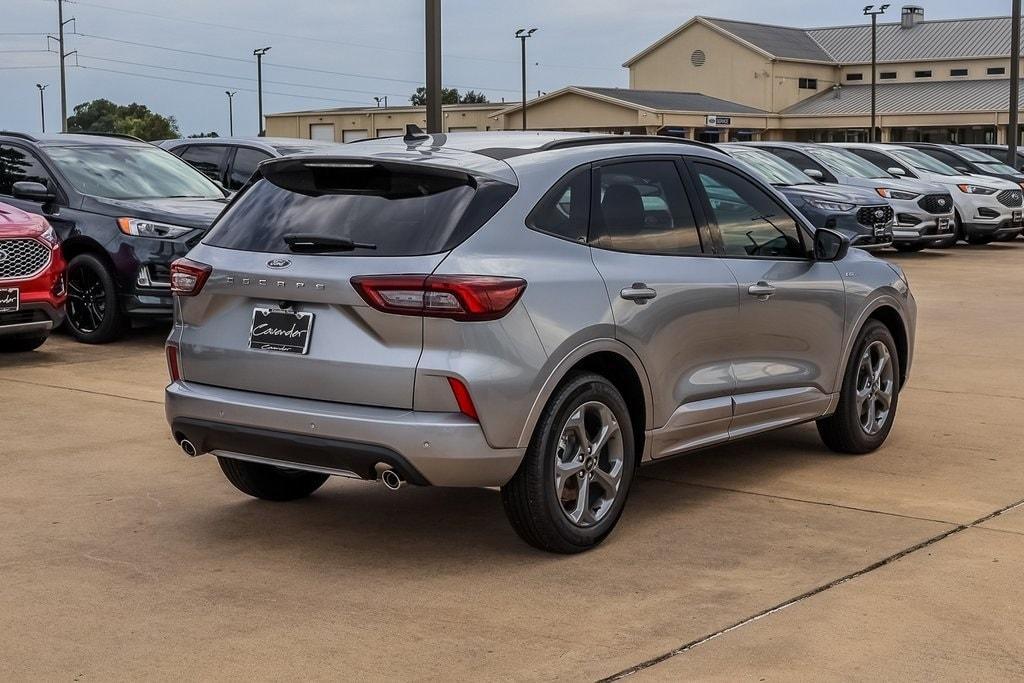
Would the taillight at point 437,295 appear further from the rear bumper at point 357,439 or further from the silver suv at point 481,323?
the rear bumper at point 357,439

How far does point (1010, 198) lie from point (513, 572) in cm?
2095

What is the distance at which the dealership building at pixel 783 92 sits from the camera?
236 ft

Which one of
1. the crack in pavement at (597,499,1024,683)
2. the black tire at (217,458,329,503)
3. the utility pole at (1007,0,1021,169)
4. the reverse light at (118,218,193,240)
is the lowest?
the crack in pavement at (597,499,1024,683)

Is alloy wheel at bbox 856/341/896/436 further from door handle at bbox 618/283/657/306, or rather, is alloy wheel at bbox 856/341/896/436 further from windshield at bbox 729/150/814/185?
windshield at bbox 729/150/814/185

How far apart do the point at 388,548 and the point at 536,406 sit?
983 mm

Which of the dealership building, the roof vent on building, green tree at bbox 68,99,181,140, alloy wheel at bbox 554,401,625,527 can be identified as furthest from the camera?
green tree at bbox 68,99,181,140

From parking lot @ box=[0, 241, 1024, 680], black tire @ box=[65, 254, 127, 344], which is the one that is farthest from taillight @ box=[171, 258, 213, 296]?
black tire @ box=[65, 254, 127, 344]

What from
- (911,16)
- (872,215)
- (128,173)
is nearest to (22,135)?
(128,173)

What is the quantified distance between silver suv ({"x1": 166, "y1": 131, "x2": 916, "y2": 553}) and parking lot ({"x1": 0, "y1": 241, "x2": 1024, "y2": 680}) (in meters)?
0.37

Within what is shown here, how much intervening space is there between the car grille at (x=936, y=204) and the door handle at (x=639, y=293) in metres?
17.1

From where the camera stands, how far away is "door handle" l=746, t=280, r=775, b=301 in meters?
6.66

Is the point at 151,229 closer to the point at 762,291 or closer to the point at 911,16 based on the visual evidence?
the point at 762,291

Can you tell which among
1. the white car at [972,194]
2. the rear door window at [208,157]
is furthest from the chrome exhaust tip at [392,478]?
the white car at [972,194]

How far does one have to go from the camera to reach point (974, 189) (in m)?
23.9
